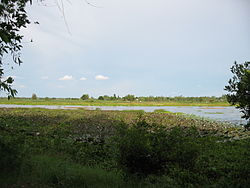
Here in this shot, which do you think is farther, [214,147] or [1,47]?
[214,147]

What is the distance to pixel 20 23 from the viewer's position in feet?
11.4

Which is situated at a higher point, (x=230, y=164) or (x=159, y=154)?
(x=159, y=154)

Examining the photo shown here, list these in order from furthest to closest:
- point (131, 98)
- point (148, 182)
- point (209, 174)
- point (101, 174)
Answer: point (131, 98) → point (209, 174) → point (101, 174) → point (148, 182)

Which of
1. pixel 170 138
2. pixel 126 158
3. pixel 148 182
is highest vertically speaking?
pixel 170 138

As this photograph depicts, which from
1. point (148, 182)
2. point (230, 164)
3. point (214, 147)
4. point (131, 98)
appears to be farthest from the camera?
point (131, 98)

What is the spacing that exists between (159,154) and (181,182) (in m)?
0.77

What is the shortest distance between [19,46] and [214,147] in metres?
8.67

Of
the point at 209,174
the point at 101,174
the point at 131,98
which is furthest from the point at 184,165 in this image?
the point at 131,98

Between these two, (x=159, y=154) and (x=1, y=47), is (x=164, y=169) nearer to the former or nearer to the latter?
(x=159, y=154)

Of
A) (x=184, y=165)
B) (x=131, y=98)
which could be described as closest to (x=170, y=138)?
(x=184, y=165)

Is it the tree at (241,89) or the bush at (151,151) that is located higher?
the tree at (241,89)

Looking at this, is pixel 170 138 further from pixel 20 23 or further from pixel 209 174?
pixel 20 23

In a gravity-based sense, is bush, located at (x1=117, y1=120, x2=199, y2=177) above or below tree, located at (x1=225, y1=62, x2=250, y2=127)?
below

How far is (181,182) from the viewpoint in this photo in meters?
4.13
